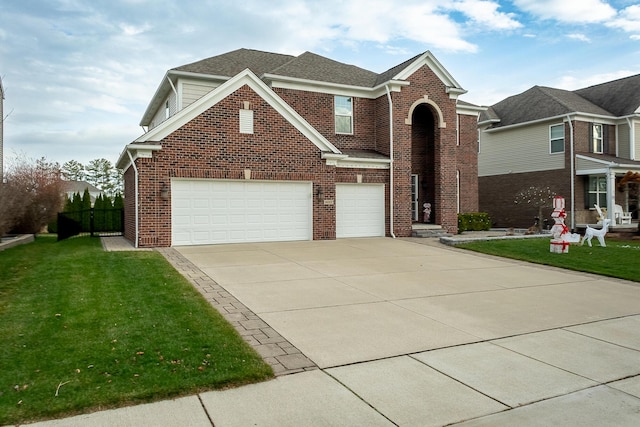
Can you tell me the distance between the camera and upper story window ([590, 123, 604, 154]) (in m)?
25.4

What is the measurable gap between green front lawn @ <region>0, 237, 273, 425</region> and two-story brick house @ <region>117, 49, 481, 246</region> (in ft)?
19.6

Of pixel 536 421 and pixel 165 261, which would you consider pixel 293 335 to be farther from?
pixel 165 261

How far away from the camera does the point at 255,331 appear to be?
5.89m

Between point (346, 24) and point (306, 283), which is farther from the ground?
point (346, 24)

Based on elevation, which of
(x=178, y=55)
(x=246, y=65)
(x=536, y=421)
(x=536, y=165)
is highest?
(x=178, y=55)

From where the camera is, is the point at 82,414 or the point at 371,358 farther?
the point at 371,358

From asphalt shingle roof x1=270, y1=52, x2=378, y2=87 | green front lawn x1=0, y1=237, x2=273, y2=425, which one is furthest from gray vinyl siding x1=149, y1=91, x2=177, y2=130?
green front lawn x1=0, y1=237, x2=273, y2=425

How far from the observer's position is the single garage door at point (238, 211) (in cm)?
1446

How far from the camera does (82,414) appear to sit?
3.65 meters

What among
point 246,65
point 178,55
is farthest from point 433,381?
point 178,55

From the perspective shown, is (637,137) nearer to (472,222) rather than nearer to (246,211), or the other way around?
(472,222)

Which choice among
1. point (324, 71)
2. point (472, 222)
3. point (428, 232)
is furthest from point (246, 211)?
point (472, 222)

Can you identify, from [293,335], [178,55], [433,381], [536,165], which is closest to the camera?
[433,381]

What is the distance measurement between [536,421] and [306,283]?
5.65 metres
